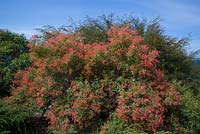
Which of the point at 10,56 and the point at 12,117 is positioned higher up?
the point at 10,56

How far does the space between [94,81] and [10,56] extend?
4.81 meters

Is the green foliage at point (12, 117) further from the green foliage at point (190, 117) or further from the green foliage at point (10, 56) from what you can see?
the green foliage at point (190, 117)

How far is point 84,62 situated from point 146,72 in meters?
1.46

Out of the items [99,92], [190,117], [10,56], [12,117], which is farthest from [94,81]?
[10,56]

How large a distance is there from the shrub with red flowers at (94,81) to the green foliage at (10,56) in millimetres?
2568

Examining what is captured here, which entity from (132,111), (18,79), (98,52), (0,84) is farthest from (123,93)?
(0,84)

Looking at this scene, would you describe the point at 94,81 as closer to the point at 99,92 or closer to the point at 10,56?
the point at 99,92

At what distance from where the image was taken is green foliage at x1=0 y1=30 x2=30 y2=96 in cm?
1036

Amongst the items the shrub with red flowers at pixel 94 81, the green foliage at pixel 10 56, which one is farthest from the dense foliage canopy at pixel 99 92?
the green foliage at pixel 10 56

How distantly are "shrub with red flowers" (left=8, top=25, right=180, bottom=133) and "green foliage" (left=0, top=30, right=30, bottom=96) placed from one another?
2.57 meters

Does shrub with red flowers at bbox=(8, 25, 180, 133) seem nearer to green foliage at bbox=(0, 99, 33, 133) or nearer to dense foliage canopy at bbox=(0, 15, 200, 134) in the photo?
dense foliage canopy at bbox=(0, 15, 200, 134)

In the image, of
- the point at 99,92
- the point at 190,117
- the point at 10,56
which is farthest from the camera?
the point at 10,56

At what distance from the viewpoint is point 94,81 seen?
24.7ft

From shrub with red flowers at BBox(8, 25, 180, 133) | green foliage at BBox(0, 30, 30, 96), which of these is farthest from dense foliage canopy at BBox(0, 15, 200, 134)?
green foliage at BBox(0, 30, 30, 96)
